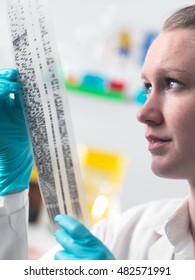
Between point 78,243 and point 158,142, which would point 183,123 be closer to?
point 158,142

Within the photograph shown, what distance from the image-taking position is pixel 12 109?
1056mm

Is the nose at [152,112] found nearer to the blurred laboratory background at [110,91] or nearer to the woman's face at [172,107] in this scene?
the woman's face at [172,107]

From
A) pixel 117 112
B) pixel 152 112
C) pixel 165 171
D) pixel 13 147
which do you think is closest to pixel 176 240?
pixel 165 171

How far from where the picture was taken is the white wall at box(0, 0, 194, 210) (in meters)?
2.49

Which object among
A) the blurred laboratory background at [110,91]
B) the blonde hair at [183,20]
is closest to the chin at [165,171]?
the blonde hair at [183,20]

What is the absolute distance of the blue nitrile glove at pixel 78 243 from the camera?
37.0 inches

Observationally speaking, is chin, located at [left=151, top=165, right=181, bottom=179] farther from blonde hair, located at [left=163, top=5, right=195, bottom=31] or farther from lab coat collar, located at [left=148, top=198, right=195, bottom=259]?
blonde hair, located at [left=163, top=5, right=195, bottom=31]

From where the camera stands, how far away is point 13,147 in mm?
1085

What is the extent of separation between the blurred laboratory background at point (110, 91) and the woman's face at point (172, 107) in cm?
A: 146

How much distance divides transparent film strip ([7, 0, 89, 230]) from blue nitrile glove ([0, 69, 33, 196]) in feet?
0.19
